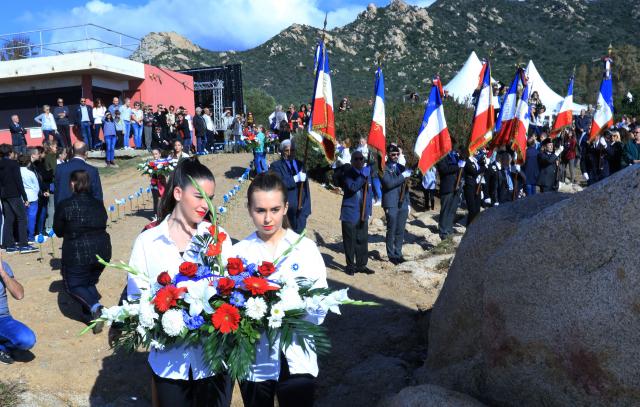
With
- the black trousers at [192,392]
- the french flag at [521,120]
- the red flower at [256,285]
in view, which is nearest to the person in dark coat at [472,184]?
the french flag at [521,120]

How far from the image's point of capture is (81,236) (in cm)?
650

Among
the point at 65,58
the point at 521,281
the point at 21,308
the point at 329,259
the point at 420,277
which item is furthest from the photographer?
the point at 65,58

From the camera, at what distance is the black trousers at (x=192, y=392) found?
3164 mm

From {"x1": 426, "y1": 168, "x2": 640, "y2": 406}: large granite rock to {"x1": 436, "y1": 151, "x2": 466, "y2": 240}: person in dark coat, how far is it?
7.96 meters

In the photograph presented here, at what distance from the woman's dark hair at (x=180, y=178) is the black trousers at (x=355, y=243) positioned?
19.8ft

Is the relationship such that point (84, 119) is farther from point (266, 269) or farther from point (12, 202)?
point (266, 269)

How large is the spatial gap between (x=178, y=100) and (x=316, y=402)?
926 inches

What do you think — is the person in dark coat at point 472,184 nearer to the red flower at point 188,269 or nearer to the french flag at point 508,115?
the french flag at point 508,115

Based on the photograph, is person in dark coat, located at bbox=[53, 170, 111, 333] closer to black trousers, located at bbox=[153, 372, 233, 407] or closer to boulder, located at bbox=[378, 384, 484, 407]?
black trousers, located at bbox=[153, 372, 233, 407]

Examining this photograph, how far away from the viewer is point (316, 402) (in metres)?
5.40

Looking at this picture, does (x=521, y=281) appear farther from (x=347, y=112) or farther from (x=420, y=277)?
(x=347, y=112)

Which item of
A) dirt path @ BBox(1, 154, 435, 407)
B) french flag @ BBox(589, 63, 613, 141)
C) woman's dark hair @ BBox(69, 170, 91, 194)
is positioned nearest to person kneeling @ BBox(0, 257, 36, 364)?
dirt path @ BBox(1, 154, 435, 407)

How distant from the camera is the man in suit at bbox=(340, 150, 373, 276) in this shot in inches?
375

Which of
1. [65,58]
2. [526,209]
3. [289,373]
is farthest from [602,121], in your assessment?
[65,58]
